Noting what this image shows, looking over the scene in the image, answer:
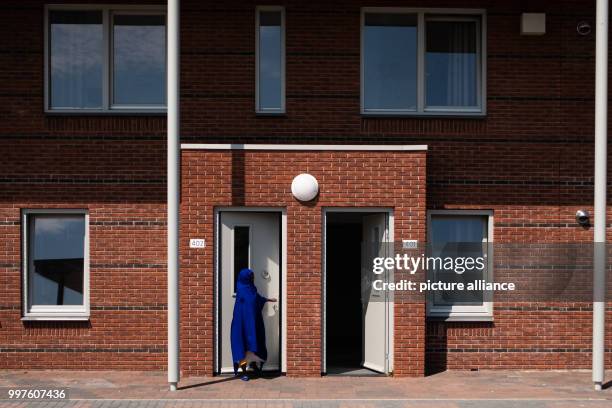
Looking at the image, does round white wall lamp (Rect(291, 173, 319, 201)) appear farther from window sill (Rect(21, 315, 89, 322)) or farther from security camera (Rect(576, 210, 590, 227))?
security camera (Rect(576, 210, 590, 227))

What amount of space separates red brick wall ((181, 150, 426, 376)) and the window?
1.36 feet

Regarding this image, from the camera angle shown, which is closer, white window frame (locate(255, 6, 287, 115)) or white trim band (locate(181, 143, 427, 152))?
white trim band (locate(181, 143, 427, 152))

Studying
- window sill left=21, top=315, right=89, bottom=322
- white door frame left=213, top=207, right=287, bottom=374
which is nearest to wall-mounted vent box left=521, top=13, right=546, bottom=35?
white door frame left=213, top=207, right=287, bottom=374

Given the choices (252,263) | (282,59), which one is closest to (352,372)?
(252,263)

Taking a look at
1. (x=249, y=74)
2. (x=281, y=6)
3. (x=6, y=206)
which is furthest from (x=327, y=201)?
(x=6, y=206)

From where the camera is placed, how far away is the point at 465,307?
480 inches

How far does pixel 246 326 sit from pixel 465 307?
3.39 metres

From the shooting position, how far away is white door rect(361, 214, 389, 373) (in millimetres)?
11602

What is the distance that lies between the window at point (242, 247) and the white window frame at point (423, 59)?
252cm

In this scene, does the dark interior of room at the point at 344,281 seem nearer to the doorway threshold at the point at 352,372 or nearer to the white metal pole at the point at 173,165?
the doorway threshold at the point at 352,372

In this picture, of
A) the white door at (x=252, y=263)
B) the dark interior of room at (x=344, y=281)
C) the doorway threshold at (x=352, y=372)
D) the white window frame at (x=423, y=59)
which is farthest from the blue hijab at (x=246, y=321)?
the dark interior of room at (x=344, y=281)

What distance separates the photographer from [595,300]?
1041 centimetres

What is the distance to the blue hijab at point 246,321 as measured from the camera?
36.5ft

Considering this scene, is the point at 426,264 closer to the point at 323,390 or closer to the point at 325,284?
the point at 325,284
